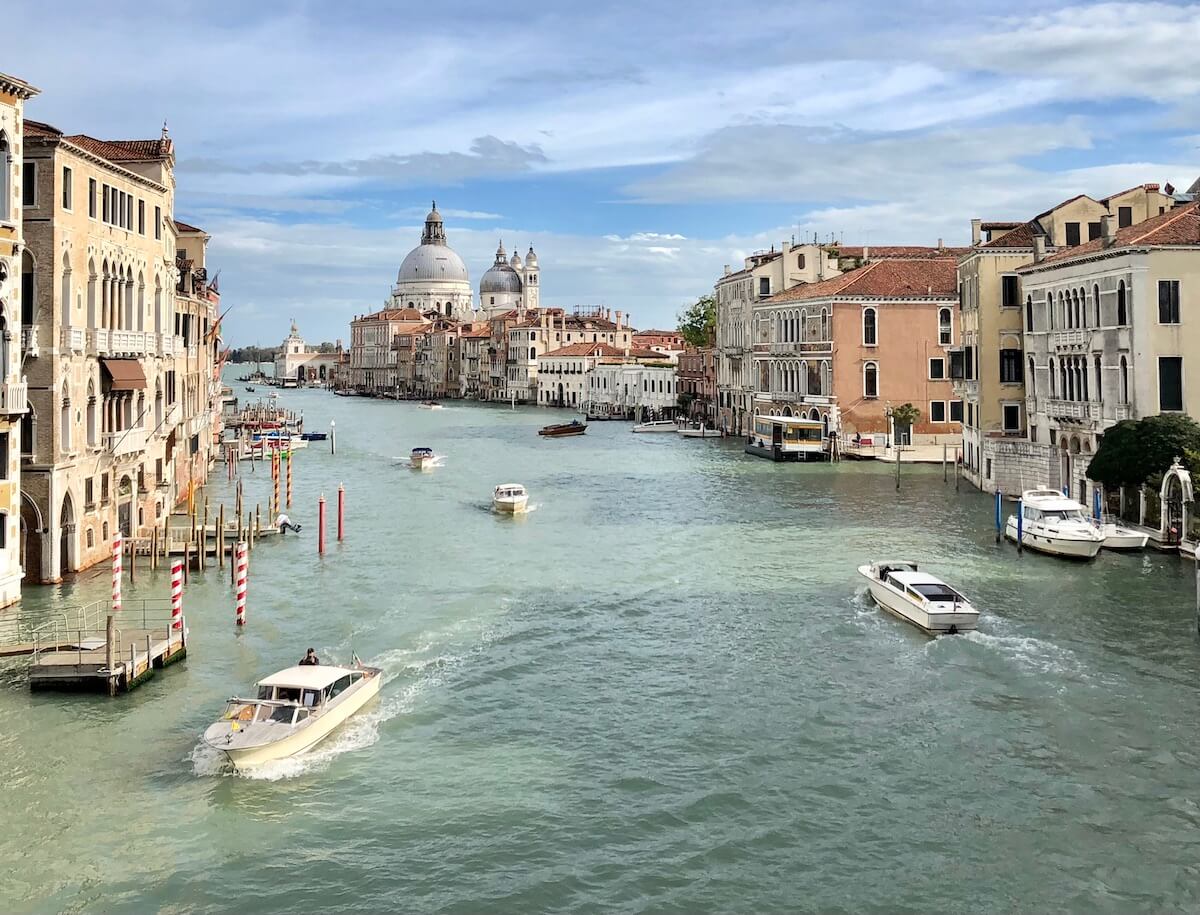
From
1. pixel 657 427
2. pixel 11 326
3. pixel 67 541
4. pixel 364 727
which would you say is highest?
pixel 11 326

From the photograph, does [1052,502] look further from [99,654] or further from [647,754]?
[99,654]

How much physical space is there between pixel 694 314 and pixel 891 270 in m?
36.6

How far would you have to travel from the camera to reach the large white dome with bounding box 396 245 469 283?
14450cm

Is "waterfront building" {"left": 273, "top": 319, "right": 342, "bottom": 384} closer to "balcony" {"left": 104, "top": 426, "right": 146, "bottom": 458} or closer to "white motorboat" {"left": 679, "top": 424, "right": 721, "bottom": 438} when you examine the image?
"white motorboat" {"left": 679, "top": 424, "right": 721, "bottom": 438}

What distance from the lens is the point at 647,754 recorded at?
37.8 feet

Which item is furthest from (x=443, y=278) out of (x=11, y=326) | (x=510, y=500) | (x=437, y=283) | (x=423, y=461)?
(x=11, y=326)

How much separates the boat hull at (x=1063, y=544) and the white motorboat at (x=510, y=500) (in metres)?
11.8

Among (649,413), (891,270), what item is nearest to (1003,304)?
(891,270)

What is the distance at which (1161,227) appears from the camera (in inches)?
888

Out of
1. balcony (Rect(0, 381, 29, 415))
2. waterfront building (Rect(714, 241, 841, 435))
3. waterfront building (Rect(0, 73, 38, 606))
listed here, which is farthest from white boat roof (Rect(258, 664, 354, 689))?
waterfront building (Rect(714, 241, 841, 435))

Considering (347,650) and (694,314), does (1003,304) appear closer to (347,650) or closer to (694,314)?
(347,650)

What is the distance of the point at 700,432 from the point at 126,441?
1610 inches

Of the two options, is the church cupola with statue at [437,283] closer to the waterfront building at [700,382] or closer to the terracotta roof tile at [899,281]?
the waterfront building at [700,382]

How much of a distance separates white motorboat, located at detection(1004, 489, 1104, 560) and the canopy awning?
51.5 ft
